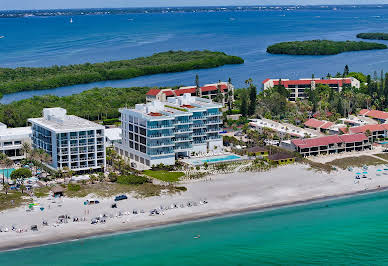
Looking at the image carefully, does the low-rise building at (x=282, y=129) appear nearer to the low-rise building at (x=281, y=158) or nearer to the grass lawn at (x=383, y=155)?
the low-rise building at (x=281, y=158)

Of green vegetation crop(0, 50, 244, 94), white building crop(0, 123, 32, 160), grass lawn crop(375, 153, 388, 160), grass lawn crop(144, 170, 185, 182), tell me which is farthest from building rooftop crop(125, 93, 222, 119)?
green vegetation crop(0, 50, 244, 94)

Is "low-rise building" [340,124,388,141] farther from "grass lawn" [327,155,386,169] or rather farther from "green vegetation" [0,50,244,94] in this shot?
"green vegetation" [0,50,244,94]

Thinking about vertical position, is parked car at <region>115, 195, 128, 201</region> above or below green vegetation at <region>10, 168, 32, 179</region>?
below

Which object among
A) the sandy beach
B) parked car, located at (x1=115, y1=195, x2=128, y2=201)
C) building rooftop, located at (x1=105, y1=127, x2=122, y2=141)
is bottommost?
the sandy beach

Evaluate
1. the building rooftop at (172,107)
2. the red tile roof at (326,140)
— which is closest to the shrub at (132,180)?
the building rooftop at (172,107)

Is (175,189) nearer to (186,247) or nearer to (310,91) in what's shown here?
(186,247)

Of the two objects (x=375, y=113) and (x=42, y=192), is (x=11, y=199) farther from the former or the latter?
(x=375, y=113)
